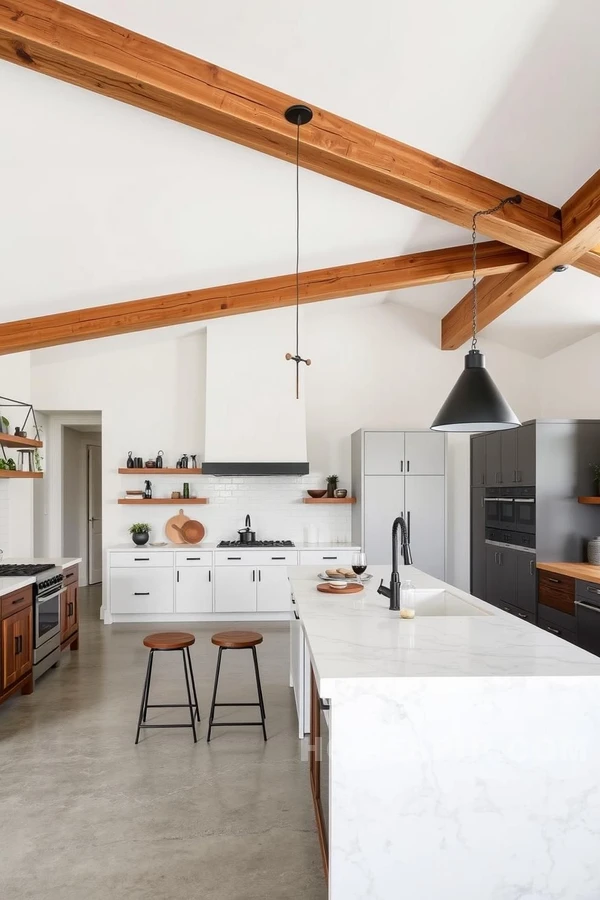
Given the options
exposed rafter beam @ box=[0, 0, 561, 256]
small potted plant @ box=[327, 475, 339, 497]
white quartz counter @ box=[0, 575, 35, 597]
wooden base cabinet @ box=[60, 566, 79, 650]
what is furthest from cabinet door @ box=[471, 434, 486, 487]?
white quartz counter @ box=[0, 575, 35, 597]

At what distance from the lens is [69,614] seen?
564 centimetres

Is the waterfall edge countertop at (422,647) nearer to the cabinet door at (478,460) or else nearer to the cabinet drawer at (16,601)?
the cabinet drawer at (16,601)

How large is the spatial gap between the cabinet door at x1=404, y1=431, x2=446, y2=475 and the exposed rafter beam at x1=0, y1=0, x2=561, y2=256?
2.98 metres

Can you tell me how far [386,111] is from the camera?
3404 mm

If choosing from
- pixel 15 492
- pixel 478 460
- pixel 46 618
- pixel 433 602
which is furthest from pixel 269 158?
pixel 15 492

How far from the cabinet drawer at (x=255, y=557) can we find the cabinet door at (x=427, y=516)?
1346 mm

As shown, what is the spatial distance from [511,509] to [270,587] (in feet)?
8.80

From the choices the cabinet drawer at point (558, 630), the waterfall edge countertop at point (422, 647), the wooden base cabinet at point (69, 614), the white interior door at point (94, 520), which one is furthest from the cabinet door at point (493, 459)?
the white interior door at point (94, 520)

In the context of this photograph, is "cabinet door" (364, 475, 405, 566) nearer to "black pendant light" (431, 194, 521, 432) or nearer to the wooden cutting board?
the wooden cutting board

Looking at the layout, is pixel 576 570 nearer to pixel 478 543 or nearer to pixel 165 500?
pixel 478 543

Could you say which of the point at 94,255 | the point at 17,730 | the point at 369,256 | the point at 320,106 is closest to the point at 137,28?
the point at 320,106

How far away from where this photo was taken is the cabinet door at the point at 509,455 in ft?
19.3

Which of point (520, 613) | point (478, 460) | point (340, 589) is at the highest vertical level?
point (478, 460)

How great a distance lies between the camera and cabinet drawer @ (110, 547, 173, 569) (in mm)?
6898
